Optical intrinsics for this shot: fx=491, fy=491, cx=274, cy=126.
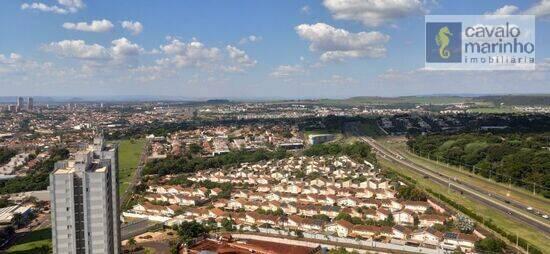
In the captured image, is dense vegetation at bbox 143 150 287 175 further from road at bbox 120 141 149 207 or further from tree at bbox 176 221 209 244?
tree at bbox 176 221 209 244

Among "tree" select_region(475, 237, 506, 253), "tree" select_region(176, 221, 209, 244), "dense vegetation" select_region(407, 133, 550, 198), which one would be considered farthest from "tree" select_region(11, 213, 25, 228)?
"dense vegetation" select_region(407, 133, 550, 198)

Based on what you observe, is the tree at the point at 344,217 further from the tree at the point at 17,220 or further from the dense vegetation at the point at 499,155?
the tree at the point at 17,220

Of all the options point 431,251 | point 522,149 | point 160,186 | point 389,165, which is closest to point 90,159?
point 431,251

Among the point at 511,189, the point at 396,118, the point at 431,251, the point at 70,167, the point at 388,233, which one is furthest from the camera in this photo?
the point at 396,118

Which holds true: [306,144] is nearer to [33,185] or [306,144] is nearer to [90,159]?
[33,185]

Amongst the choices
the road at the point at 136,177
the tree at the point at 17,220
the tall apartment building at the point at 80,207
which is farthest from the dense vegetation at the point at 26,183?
the tall apartment building at the point at 80,207
